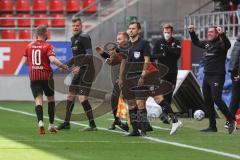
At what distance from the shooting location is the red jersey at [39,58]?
1366cm

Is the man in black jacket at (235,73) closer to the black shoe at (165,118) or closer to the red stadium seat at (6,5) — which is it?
the black shoe at (165,118)

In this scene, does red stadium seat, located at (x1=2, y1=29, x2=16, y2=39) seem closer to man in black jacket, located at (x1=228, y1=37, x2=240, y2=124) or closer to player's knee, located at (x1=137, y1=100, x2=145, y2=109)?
man in black jacket, located at (x1=228, y1=37, x2=240, y2=124)

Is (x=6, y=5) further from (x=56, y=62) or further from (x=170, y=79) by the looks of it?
(x=56, y=62)

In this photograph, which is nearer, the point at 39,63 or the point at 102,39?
the point at 39,63

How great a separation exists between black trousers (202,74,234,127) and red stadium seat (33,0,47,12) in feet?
57.6

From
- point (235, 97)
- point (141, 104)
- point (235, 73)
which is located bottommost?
point (235, 97)

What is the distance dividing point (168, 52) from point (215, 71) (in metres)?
2.29

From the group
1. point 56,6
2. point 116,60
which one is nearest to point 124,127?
point 116,60

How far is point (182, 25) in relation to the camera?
28.9m

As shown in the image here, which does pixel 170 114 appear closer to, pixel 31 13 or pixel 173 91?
pixel 173 91

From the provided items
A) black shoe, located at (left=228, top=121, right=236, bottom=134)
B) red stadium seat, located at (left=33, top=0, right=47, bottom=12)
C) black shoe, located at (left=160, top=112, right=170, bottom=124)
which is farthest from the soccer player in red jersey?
red stadium seat, located at (left=33, top=0, right=47, bottom=12)

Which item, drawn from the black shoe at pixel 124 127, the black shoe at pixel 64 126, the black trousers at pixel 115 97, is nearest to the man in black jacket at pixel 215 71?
the black shoe at pixel 124 127

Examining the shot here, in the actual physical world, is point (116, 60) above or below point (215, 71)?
above

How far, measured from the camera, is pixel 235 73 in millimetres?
14727
